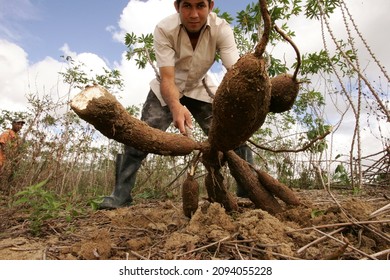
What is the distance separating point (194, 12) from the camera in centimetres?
222

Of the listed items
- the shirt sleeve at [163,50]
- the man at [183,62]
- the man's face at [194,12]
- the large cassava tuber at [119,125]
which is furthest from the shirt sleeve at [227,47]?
the large cassava tuber at [119,125]

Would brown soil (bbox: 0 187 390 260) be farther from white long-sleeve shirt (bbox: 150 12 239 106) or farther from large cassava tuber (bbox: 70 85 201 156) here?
white long-sleeve shirt (bbox: 150 12 239 106)

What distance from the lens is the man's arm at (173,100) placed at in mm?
1939

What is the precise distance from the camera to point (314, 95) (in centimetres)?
427

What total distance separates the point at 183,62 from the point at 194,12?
0.47 meters

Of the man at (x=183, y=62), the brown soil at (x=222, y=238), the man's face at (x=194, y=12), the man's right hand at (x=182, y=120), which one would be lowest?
the brown soil at (x=222, y=238)

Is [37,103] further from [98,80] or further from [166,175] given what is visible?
[166,175]

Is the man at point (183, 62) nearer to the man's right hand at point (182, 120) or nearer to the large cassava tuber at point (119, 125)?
the man's right hand at point (182, 120)

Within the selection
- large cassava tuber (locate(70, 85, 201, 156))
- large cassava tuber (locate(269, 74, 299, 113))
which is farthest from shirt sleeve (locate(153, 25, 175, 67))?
large cassava tuber (locate(269, 74, 299, 113))

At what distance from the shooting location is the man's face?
220 cm

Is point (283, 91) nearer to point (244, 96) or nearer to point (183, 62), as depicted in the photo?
point (244, 96)

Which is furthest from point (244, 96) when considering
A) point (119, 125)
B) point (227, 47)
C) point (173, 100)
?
point (227, 47)

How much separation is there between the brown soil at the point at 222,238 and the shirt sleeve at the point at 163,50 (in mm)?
1139
